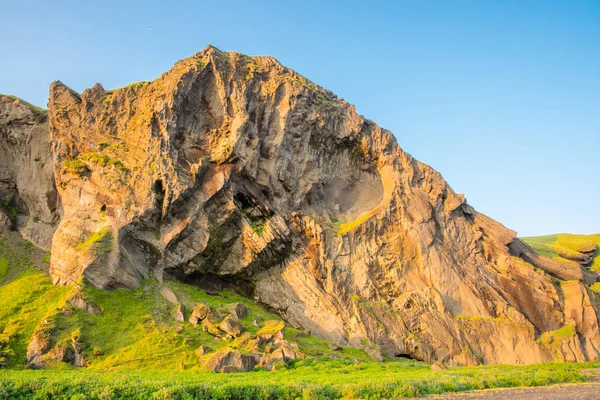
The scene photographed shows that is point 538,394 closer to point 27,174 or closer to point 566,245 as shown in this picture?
point 27,174

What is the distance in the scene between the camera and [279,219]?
145 feet

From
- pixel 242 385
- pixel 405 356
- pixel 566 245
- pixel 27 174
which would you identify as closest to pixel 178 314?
pixel 242 385

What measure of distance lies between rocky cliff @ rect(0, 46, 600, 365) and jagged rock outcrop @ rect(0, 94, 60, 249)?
0.61ft

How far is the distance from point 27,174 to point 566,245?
241ft

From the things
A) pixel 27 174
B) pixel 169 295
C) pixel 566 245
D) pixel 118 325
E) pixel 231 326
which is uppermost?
pixel 566 245

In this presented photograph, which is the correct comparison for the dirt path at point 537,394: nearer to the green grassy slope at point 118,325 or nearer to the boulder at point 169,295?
the green grassy slope at point 118,325

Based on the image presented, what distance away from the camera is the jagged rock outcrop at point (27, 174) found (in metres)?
43.0

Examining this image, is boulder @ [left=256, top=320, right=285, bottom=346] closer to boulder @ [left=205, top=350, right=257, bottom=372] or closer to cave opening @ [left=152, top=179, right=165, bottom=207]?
boulder @ [left=205, top=350, right=257, bottom=372]

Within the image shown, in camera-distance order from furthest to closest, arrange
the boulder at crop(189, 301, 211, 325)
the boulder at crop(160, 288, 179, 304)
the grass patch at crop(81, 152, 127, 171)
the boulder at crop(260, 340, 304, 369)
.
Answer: the grass patch at crop(81, 152, 127, 171) < the boulder at crop(160, 288, 179, 304) < the boulder at crop(189, 301, 211, 325) < the boulder at crop(260, 340, 304, 369)

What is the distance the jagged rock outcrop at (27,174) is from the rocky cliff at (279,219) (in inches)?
7.3

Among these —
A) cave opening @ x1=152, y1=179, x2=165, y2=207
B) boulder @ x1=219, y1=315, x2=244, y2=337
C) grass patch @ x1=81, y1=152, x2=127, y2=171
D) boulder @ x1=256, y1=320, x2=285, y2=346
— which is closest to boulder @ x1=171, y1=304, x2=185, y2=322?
boulder @ x1=219, y1=315, x2=244, y2=337

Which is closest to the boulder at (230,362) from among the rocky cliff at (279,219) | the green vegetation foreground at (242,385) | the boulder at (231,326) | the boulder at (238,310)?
the green vegetation foreground at (242,385)

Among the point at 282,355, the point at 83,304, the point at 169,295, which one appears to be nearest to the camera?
the point at 282,355

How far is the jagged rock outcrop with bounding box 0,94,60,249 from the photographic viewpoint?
4300cm
